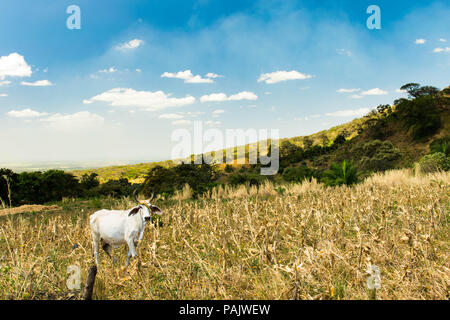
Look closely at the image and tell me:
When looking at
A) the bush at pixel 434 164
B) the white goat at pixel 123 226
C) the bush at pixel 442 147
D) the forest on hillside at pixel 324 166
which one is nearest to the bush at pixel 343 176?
the forest on hillside at pixel 324 166

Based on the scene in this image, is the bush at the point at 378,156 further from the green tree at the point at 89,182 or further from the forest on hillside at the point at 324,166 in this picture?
the green tree at the point at 89,182

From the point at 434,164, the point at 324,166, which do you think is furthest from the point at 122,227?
the point at 324,166

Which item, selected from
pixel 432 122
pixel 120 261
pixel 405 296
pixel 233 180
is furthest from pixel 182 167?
pixel 432 122

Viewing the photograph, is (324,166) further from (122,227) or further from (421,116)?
(122,227)

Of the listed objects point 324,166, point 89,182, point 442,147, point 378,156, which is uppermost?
point 442,147

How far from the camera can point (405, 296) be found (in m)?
3.02

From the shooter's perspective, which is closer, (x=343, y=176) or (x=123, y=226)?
(x=123, y=226)

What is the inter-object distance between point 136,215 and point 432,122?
41.5 metres

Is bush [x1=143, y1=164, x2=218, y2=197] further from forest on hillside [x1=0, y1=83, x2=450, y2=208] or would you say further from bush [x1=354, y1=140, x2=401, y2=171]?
bush [x1=354, y1=140, x2=401, y2=171]

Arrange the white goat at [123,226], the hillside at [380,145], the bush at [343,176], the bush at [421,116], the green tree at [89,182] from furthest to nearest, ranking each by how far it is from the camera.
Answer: the bush at [421,116] < the hillside at [380,145] < the green tree at [89,182] < the bush at [343,176] < the white goat at [123,226]

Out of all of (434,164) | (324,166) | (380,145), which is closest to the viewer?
(434,164)
